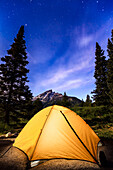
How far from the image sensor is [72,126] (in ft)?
11.7

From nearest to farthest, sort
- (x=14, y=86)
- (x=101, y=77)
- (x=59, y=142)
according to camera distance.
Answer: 1. (x=59, y=142)
2. (x=14, y=86)
3. (x=101, y=77)

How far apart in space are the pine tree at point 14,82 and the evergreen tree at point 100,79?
532 inches

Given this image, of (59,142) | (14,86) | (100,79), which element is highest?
(100,79)

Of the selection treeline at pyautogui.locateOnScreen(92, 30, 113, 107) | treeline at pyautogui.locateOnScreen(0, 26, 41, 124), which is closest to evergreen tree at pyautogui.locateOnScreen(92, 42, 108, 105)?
treeline at pyautogui.locateOnScreen(92, 30, 113, 107)

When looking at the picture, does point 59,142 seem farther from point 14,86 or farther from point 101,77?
point 101,77

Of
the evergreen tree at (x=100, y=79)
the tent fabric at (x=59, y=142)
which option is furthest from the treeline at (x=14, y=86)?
the evergreen tree at (x=100, y=79)

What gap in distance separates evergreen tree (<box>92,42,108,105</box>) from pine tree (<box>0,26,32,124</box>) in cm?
1350

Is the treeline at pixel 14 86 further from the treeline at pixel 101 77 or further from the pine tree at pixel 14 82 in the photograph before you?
the treeline at pixel 101 77

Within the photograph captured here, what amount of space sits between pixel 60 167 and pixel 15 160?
6.30 ft

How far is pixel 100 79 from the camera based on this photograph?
55.5 feet

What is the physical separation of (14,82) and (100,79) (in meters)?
16.7

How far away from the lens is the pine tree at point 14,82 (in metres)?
10.1

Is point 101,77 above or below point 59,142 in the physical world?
above

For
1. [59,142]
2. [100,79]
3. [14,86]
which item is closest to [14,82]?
[14,86]
